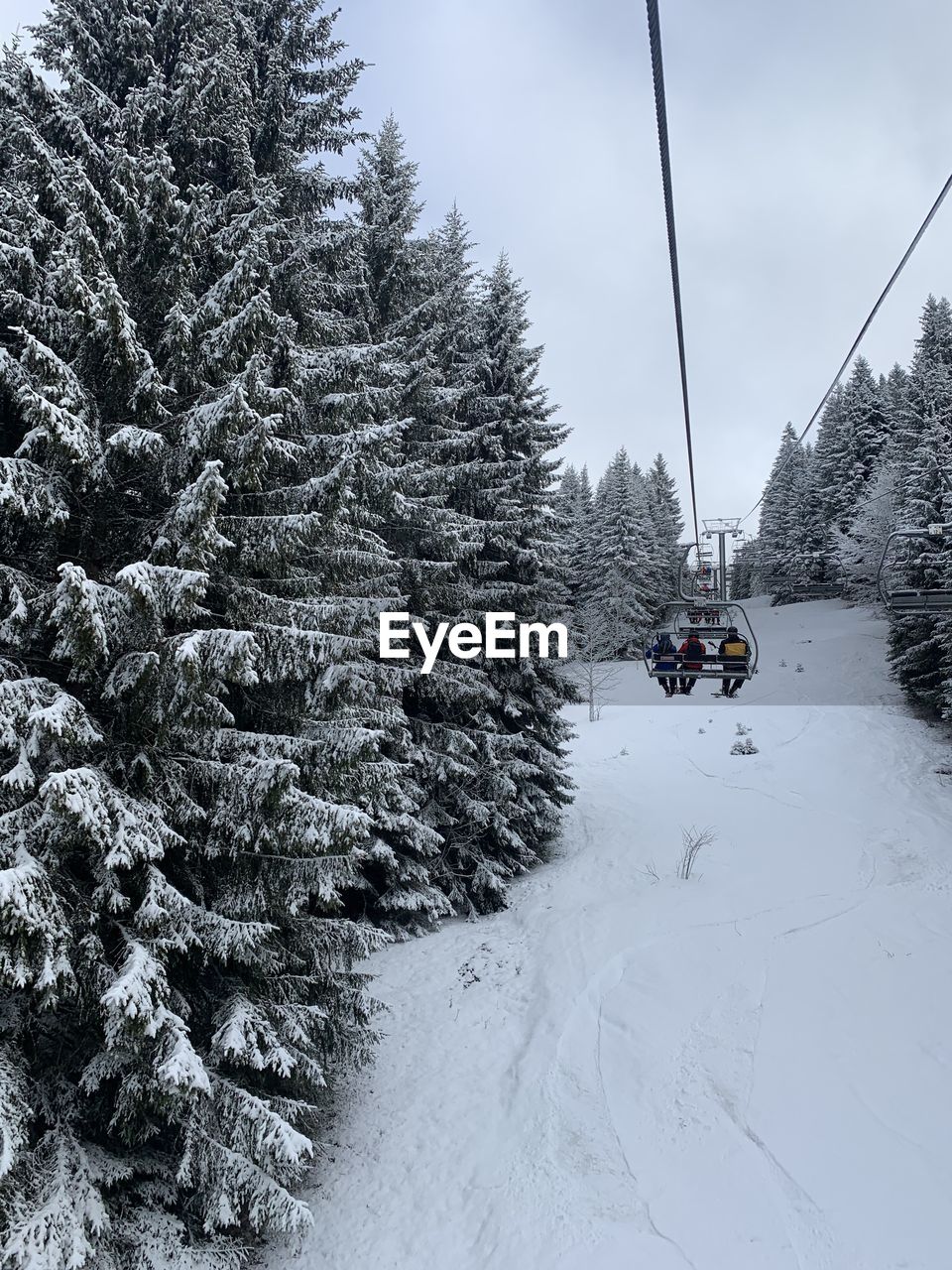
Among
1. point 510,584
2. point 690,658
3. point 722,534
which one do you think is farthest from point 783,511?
point 510,584

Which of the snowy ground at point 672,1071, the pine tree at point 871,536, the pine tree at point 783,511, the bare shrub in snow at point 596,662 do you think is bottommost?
the snowy ground at point 672,1071

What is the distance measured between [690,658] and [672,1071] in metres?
6.82

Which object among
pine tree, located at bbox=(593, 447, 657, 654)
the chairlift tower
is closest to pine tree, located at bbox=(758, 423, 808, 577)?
pine tree, located at bbox=(593, 447, 657, 654)

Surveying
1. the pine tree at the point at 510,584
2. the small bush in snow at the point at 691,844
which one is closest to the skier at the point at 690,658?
the pine tree at the point at 510,584

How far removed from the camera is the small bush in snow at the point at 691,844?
45.3ft

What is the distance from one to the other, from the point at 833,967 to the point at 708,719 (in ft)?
57.9

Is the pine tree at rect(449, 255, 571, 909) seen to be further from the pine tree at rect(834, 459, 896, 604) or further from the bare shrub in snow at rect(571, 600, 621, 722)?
the pine tree at rect(834, 459, 896, 604)

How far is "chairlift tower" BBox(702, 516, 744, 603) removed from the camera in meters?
13.9

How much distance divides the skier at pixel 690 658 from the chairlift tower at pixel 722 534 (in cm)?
118

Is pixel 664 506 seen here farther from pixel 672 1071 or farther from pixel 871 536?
pixel 672 1071

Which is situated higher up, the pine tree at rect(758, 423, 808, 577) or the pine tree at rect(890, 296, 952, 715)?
the pine tree at rect(758, 423, 808, 577)

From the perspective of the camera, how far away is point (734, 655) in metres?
12.1

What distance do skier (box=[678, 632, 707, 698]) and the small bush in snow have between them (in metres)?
3.75

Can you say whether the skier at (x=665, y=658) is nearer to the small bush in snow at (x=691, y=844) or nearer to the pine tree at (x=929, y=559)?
the small bush in snow at (x=691, y=844)
